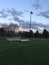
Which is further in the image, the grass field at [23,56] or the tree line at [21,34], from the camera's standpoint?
the tree line at [21,34]

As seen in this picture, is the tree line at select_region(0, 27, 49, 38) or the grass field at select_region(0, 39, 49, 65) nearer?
the grass field at select_region(0, 39, 49, 65)

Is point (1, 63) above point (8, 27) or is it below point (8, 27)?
below

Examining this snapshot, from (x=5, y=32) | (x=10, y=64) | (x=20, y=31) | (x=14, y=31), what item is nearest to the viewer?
(x=10, y=64)

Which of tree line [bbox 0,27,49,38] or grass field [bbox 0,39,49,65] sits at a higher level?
tree line [bbox 0,27,49,38]

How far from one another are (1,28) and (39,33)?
27.7m

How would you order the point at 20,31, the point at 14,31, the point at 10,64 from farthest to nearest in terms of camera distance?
the point at 20,31 → the point at 14,31 → the point at 10,64

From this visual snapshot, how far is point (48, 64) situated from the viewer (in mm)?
12484

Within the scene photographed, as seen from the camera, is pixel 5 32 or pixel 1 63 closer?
pixel 1 63

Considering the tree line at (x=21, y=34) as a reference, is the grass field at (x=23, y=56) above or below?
below

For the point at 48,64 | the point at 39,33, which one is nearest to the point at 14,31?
the point at 39,33

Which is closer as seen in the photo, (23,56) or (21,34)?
(23,56)

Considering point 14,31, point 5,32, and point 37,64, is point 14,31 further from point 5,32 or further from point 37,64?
point 37,64

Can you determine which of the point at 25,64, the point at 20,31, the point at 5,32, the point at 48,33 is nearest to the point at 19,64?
the point at 25,64

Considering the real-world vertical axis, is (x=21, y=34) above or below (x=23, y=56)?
above
